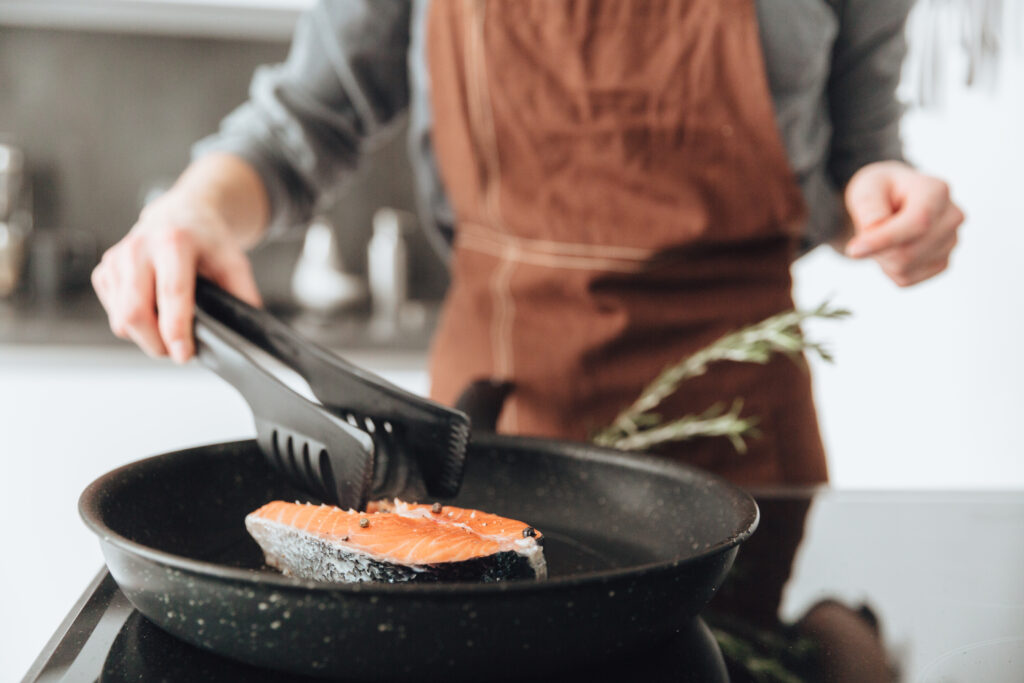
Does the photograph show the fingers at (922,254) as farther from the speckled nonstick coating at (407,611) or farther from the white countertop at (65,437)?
the white countertop at (65,437)

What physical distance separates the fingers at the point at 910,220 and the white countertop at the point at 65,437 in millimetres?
1387

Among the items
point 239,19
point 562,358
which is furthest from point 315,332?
point 562,358

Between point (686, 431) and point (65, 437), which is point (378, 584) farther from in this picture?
point (65, 437)

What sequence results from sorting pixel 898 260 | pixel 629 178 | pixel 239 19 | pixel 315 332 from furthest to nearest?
pixel 239 19 < pixel 315 332 < pixel 629 178 < pixel 898 260

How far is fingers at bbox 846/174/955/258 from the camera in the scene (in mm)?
741

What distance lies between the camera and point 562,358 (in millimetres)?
1037

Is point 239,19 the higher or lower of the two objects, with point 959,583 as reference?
higher

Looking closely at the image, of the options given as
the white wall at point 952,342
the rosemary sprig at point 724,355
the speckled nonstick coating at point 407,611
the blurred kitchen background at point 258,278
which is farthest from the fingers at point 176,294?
the white wall at point 952,342

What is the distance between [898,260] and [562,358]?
374mm

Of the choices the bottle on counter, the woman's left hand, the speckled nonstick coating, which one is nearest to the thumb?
the woman's left hand

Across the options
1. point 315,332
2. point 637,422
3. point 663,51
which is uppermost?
point 663,51

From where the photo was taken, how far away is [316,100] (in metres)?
1.15

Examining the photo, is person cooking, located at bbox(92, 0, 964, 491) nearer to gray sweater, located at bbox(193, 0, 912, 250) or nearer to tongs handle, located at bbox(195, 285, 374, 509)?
gray sweater, located at bbox(193, 0, 912, 250)

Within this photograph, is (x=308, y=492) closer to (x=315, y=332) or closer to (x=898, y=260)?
(x=898, y=260)
